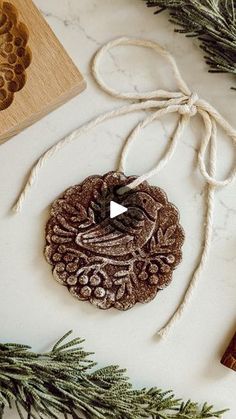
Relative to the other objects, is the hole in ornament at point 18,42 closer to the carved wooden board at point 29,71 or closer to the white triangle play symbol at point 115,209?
the carved wooden board at point 29,71

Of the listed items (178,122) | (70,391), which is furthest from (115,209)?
(70,391)

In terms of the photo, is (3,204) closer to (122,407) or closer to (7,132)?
(7,132)

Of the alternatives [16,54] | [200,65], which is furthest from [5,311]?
[200,65]

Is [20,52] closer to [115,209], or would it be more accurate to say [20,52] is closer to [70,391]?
[115,209]

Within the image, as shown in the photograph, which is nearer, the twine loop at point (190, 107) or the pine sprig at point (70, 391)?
the pine sprig at point (70, 391)

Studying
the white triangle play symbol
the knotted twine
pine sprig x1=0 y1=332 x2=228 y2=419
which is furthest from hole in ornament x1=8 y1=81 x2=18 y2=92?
pine sprig x1=0 y1=332 x2=228 y2=419

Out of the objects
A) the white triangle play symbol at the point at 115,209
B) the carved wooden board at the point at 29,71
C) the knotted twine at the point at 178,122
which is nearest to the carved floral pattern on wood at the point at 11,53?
the carved wooden board at the point at 29,71
